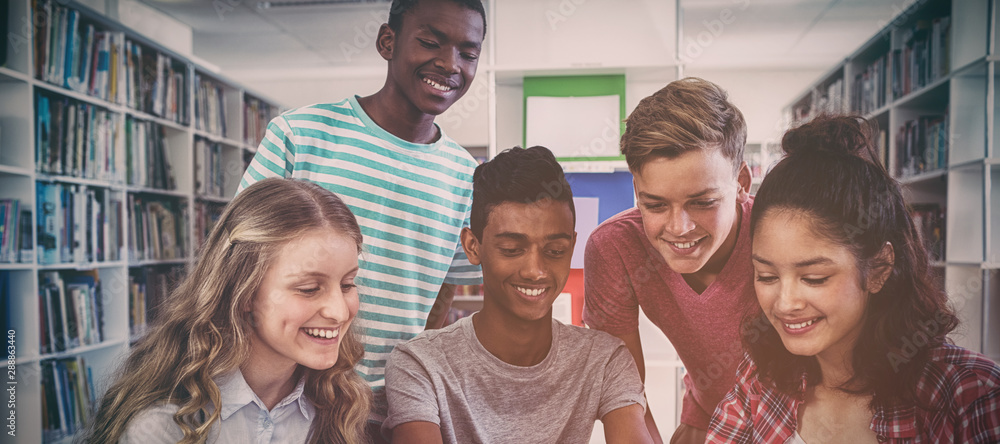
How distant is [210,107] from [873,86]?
4032 millimetres

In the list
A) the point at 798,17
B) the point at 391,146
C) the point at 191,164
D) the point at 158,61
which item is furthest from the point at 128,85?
the point at 798,17

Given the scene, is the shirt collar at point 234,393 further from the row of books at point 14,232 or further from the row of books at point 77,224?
the row of books at point 77,224

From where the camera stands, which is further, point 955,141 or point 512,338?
point 955,141

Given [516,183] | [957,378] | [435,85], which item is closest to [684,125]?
[516,183]

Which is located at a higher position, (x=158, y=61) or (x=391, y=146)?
(x=158, y=61)

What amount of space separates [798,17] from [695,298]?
3911 millimetres

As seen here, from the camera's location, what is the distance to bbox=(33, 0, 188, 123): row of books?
2.67 m

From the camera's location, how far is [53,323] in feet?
9.07

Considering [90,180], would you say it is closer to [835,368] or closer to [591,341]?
[591,341]

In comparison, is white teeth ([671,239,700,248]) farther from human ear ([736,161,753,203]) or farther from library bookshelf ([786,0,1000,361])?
library bookshelf ([786,0,1000,361])

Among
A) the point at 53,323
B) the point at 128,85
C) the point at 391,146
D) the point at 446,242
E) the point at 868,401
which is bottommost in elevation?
the point at 53,323

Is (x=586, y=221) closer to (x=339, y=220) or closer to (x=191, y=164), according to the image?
(x=339, y=220)

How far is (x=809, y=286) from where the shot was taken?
1142 mm

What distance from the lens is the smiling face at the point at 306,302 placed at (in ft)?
3.84
